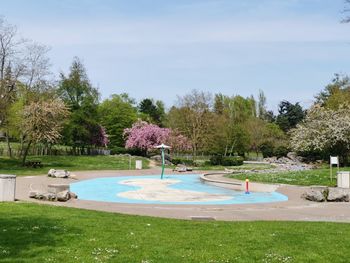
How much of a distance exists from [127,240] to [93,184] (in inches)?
891

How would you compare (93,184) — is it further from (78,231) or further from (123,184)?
(78,231)

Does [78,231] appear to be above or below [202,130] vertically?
below

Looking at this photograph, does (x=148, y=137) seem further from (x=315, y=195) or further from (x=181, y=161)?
(x=315, y=195)

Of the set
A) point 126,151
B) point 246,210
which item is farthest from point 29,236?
point 126,151

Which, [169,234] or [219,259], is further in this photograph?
[169,234]

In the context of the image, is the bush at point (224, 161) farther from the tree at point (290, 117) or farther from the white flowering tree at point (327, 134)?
the tree at point (290, 117)

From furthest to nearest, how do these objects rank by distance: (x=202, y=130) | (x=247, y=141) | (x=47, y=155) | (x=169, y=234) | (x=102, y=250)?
1. (x=247, y=141)
2. (x=202, y=130)
3. (x=47, y=155)
4. (x=169, y=234)
5. (x=102, y=250)

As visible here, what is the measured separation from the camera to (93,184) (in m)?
31.4

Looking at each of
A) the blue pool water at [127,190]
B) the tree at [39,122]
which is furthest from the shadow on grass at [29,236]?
the tree at [39,122]

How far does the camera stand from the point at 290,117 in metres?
103

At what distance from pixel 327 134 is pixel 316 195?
81.5 ft

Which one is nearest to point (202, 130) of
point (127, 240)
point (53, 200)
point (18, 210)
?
point (53, 200)

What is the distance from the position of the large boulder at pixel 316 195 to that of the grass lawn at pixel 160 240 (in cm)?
723

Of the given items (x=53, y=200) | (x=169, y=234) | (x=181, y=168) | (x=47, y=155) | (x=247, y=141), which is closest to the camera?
(x=169, y=234)
